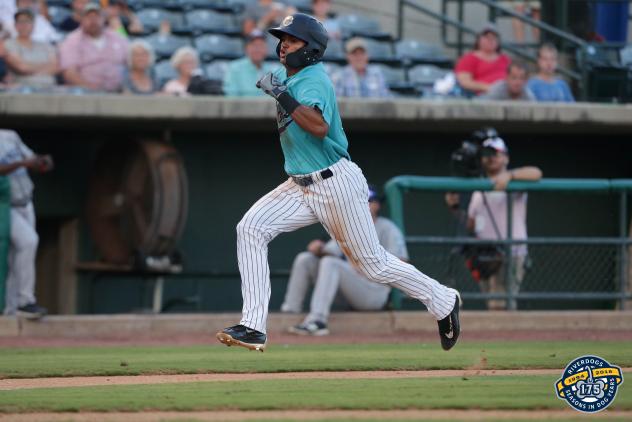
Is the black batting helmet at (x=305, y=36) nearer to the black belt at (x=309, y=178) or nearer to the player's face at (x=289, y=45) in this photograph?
the player's face at (x=289, y=45)

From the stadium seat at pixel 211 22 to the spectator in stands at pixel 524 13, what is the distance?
133 inches

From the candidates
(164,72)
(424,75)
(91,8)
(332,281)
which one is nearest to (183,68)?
(164,72)

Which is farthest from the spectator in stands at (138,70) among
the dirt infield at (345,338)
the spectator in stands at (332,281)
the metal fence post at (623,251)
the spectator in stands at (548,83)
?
the metal fence post at (623,251)

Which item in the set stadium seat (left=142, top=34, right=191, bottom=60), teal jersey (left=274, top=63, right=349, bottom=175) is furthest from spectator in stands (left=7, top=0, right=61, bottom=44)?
teal jersey (left=274, top=63, right=349, bottom=175)

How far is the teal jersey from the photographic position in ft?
21.5

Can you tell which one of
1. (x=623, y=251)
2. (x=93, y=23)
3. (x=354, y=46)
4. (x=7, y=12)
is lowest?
(x=623, y=251)

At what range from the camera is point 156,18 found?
554 inches

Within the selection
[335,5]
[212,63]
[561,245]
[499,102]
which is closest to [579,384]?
[561,245]

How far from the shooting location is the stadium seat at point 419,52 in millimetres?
14258

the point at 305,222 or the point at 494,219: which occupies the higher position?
the point at 305,222

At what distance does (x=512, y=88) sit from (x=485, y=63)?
614 mm

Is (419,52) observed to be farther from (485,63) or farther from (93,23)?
(93,23)

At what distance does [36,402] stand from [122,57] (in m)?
6.95

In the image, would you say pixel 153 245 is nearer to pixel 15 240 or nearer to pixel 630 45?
pixel 15 240
